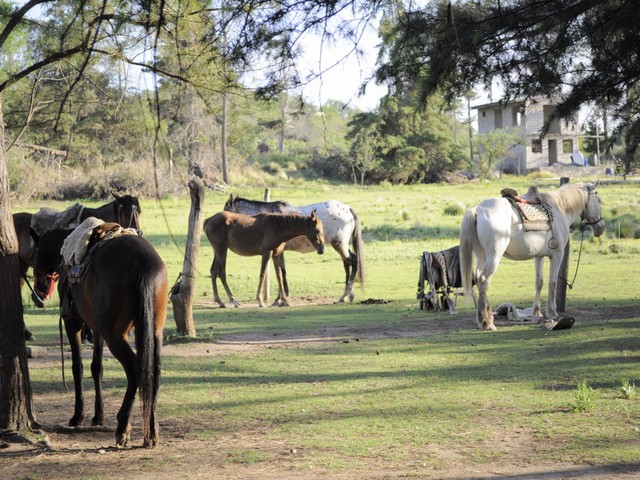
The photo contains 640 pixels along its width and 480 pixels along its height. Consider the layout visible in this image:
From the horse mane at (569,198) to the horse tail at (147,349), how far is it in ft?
27.2

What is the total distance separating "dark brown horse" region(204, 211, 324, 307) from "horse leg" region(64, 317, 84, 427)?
9567mm

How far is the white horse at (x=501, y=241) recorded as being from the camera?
11930 millimetres

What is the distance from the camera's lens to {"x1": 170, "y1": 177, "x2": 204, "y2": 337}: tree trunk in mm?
11094

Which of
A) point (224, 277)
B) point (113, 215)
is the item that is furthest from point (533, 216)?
point (224, 277)

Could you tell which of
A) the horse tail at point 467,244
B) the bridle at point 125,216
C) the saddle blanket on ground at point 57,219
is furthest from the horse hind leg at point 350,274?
the saddle blanket on ground at point 57,219

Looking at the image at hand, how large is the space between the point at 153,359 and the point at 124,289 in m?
0.57

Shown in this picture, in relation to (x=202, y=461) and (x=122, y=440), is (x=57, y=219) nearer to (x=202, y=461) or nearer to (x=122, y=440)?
(x=122, y=440)

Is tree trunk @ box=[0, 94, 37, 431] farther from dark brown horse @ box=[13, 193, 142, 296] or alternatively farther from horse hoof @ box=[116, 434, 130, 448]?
dark brown horse @ box=[13, 193, 142, 296]

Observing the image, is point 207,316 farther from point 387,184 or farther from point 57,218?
point 387,184

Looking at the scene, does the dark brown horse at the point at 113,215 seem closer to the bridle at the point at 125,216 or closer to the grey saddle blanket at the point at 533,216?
the bridle at the point at 125,216

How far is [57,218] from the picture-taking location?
1298 centimetres

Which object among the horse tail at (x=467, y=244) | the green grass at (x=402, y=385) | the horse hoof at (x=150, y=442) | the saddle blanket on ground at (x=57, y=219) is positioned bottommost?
the green grass at (x=402, y=385)

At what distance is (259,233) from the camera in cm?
1692

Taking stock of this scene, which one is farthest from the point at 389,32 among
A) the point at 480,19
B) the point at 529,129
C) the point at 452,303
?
the point at 529,129
